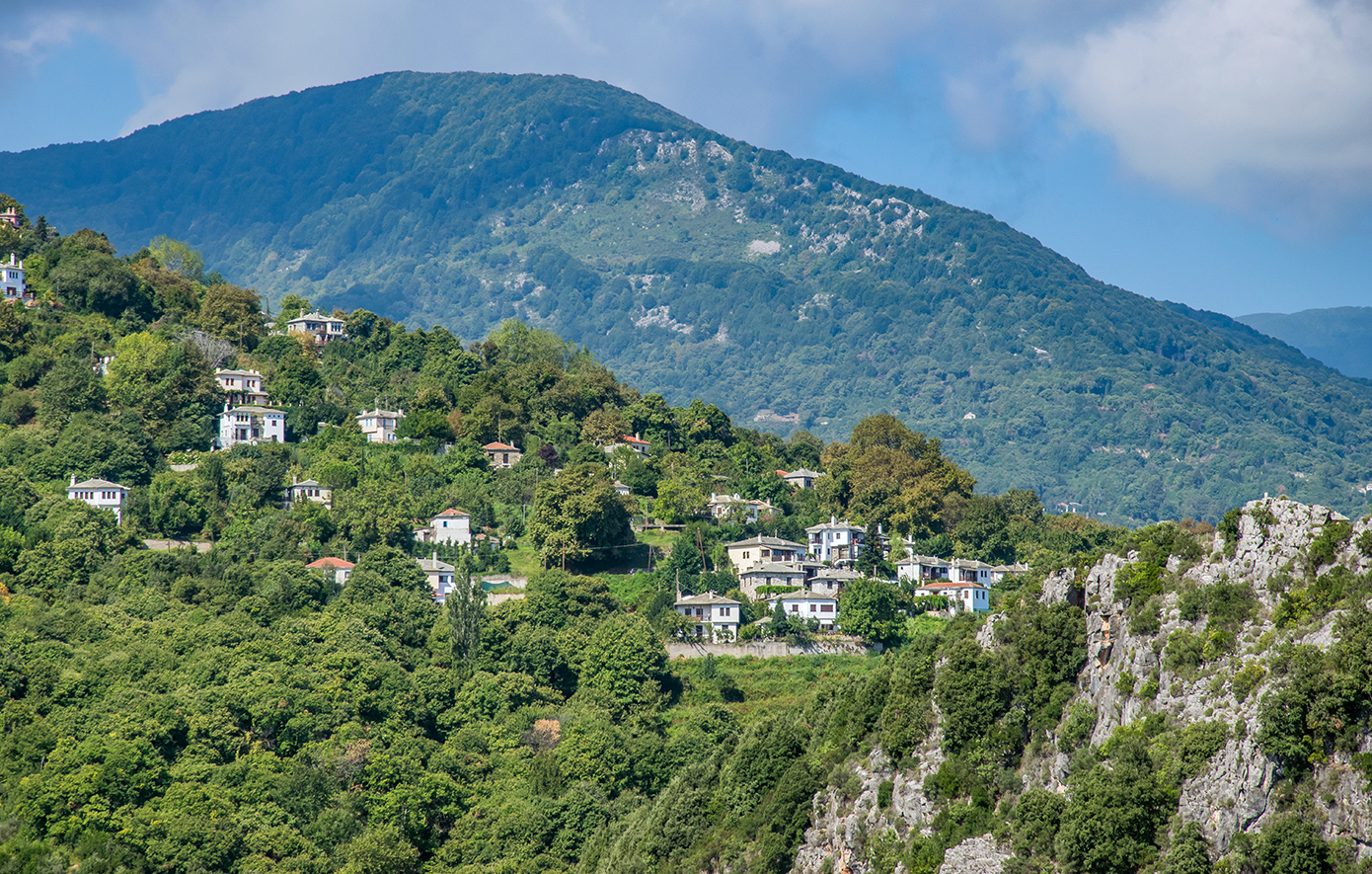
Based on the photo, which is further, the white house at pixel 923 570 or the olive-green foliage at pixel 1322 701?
the white house at pixel 923 570

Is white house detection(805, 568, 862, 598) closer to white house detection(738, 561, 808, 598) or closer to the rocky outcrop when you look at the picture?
white house detection(738, 561, 808, 598)

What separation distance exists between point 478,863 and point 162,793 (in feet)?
45.8

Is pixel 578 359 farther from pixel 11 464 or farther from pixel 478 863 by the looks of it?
pixel 478 863

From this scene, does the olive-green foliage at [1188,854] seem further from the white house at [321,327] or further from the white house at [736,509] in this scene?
the white house at [321,327]

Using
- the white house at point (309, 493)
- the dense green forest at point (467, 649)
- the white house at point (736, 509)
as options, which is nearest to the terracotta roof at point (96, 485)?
the dense green forest at point (467, 649)

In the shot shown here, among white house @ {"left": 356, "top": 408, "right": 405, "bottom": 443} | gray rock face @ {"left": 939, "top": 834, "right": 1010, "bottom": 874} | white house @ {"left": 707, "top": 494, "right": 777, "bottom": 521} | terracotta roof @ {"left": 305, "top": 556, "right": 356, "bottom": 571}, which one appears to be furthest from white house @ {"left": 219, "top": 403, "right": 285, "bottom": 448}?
gray rock face @ {"left": 939, "top": 834, "right": 1010, "bottom": 874}

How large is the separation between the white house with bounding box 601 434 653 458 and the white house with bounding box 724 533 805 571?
700 inches

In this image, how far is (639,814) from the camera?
64250 mm

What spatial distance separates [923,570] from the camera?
10075cm

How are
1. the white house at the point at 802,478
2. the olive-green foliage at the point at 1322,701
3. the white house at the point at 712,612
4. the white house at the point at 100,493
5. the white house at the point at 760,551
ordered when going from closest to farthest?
1. the olive-green foliage at the point at 1322,701
2. the white house at the point at 712,612
3. the white house at the point at 100,493
4. the white house at the point at 760,551
5. the white house at the point at 802,478

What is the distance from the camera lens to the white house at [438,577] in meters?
93.6

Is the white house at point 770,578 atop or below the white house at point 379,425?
below

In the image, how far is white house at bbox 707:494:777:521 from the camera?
10819 centimetres

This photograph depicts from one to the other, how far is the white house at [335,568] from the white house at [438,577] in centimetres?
453
